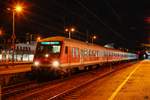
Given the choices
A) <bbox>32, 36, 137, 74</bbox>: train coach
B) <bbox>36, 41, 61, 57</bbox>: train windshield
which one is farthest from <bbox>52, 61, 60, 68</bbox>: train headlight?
<bbox>36, 41, 61, 57</bbox>: train windshield

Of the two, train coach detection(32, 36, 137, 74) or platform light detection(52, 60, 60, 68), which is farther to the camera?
train coach detection(32, 36, 137, 74)

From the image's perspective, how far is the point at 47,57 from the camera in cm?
2186

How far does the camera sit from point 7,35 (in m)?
68.6

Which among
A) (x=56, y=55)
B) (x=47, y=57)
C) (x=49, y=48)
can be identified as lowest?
(x=47, y=57)

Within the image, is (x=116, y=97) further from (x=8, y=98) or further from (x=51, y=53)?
(x=51, y=53)

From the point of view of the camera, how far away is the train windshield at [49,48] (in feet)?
72.2

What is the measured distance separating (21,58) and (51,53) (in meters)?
30.5

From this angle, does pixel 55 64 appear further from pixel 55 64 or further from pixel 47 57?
pixel 47 57

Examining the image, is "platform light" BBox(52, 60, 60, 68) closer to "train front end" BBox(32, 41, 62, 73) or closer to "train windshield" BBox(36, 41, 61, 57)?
"train front end" BBox(32, 41, 62, 73)

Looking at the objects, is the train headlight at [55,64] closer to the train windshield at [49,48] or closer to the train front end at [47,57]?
the train front end at [47,57]

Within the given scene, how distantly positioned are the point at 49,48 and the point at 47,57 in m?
0.82

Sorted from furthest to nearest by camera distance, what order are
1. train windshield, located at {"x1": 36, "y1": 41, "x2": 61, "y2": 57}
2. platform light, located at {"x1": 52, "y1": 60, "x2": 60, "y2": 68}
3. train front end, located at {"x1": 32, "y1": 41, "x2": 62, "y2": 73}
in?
1. train windshield, located at {"x1": 36, "y1": 41, "x2": 61, "y2": 57}
2. train front end, located at {"x1": 32, "y1": 41, "x2": 62, "y2": 73}
3. platform light, located at {"x1": 52, "y1": 60, "x2": 60, "y2": 68}

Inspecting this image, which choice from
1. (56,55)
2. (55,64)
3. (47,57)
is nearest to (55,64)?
(55,64)

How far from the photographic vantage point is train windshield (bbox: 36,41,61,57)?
2200 cm
